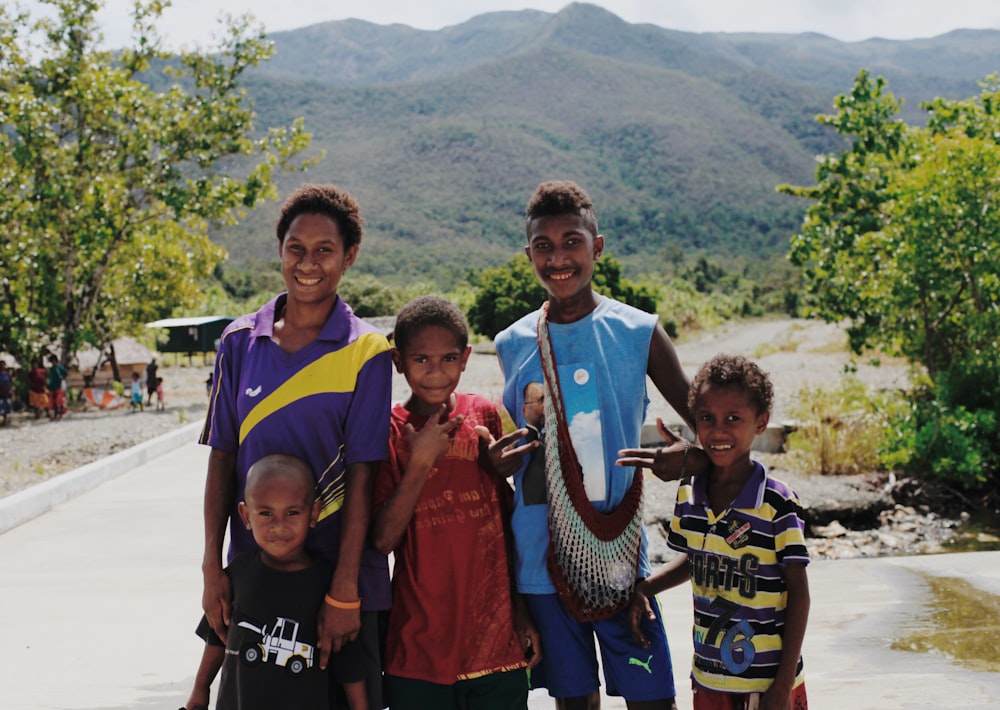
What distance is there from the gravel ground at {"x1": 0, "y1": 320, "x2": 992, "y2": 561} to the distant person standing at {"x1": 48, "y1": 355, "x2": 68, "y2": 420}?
35 cm

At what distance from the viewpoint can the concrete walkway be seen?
384cm

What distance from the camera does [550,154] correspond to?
415 feet

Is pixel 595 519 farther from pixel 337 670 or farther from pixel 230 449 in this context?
pixel 230 449

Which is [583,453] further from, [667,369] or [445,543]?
[445,543]

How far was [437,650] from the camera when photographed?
8.03 ft

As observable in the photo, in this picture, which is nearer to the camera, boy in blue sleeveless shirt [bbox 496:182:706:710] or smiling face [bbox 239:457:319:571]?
smiling face [bbox 239:457:319:571]

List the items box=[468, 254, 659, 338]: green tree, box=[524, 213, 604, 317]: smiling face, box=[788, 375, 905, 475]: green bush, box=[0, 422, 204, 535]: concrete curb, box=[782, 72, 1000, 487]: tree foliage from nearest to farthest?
box=[524, 213, 604, 317]: smiling face
box=[0, 422, 204, 535]: concrete curb
box=[782, 72, 1000, 487]: tree foliage
box=[788, 375, 905, 475]: green bush
box=[468, 254, 659, 338]: green tree

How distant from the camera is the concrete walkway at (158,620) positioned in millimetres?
3836

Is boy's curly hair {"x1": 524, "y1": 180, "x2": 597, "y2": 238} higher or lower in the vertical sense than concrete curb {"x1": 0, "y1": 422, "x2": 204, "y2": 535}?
higher

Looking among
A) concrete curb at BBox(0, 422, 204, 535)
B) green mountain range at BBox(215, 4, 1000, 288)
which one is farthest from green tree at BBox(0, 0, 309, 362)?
green mountain range at BBox(215, 4, 1000, 288)

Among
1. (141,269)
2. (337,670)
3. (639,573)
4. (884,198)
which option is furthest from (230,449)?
(141,269)

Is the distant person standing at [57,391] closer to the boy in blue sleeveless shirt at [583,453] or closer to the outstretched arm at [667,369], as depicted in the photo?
the boy in blue sleeveless shirt at [583,453]

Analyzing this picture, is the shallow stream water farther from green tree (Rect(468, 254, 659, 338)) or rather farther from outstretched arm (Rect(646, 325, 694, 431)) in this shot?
green tree (Rect(468, 254, 659, 338))

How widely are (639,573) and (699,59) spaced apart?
199m
